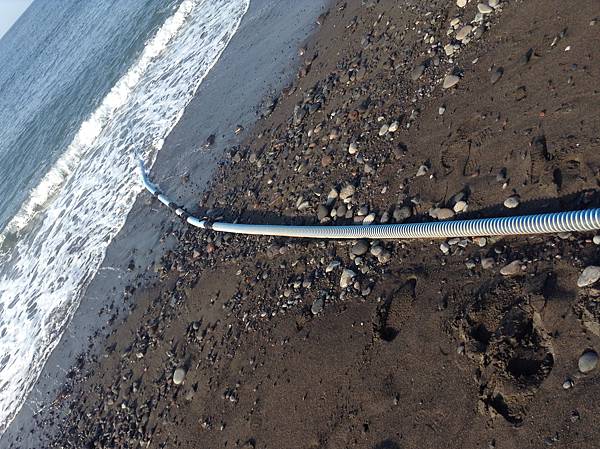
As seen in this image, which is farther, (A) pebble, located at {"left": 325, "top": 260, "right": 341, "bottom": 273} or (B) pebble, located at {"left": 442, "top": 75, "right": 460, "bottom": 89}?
(B) pebble, located at {"left": 442, "top": 75, "right": 460, "bottom": 89}

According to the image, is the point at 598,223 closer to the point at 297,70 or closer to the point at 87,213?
the point at 297,70

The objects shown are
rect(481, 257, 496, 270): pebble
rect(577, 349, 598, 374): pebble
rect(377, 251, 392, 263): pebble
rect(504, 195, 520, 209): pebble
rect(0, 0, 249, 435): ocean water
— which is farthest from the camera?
rect(0, 0, 249, 435): ocean water

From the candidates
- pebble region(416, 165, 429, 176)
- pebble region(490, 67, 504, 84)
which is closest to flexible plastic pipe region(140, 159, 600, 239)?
pebble region(416, 165, 429, 176)

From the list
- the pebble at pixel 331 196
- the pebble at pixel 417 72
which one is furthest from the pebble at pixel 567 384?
the pebble at pixel 417 72

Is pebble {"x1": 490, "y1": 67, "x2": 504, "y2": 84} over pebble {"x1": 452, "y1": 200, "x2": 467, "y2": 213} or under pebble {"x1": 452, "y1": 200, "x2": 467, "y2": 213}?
over

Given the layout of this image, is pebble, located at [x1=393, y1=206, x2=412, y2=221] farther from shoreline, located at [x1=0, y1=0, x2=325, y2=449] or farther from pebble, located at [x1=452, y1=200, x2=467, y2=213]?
shoreline, located at [x1=0, y1=0, x2=325, y2=449]

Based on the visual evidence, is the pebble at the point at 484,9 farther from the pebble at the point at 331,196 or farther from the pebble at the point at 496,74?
the pebble at the point at 331,196
